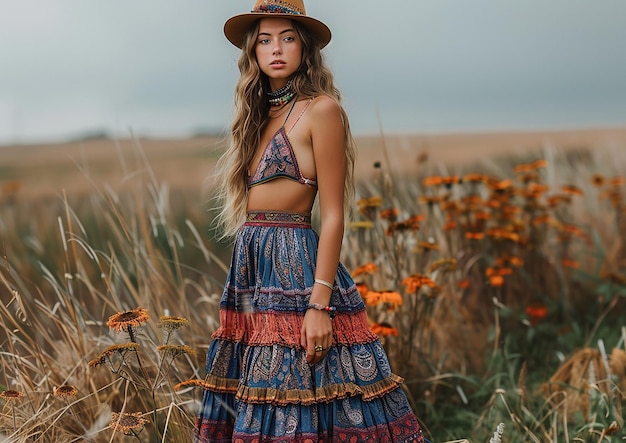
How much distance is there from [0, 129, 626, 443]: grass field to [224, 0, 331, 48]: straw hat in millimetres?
489

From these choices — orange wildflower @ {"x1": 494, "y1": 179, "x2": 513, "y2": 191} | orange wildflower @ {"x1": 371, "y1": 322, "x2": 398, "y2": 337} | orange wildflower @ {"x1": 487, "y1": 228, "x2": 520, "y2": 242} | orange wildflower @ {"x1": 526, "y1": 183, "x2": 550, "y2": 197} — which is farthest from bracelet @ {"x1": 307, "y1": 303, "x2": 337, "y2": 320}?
orange wildflower @ {"x1": 526, "y1": 183, "x2": 550, "y2": 197}

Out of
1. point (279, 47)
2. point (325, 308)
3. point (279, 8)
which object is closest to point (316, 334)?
point (325, 308)

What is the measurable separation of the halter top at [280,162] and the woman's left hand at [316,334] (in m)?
0.43

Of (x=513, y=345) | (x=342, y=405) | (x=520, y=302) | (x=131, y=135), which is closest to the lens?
(x=342, y=405)

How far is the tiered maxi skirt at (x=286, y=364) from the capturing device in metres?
2.54

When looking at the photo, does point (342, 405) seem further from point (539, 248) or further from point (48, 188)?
point (48, 188)

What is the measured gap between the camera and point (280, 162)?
267 cm

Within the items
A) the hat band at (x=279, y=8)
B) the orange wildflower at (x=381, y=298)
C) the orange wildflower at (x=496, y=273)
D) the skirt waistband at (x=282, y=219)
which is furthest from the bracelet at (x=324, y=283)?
the orange wildflower at (x=496, y=273)

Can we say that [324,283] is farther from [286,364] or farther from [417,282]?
[417,282]

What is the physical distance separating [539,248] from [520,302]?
1.36 feet

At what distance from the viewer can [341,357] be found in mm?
2615

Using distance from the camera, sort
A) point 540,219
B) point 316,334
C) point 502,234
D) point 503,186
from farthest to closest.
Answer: point 540,219 < point 503,186 < point 502,234 < point 316,334

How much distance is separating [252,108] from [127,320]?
0.83m

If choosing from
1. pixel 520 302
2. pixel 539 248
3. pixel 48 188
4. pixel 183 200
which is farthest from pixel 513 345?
pixel 48 188
